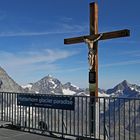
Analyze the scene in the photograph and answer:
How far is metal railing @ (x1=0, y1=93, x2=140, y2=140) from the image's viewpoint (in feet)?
32.6

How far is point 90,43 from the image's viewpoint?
37.2ft

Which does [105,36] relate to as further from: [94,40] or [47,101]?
[47,101]

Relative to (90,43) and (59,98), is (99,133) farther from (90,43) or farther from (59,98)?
(90,43)

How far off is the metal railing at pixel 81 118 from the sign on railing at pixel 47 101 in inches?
6.0

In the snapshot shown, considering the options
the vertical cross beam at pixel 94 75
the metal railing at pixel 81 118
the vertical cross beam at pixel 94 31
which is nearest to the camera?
the metal railing at pixel 81 118

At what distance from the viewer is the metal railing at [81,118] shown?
9945 millimetres

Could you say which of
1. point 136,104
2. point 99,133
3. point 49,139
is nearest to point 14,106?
point 49,139

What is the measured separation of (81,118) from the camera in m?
11.3

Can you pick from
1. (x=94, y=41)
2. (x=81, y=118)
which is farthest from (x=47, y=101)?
(x=94, y=41)

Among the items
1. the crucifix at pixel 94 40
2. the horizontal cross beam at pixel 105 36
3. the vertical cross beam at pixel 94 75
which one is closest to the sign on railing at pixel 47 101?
the vertical cross beam at pixel 94 75

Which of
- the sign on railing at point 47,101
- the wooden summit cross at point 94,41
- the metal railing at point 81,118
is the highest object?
the wooden summit cross at point 94,41

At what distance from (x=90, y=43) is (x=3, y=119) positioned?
455cm

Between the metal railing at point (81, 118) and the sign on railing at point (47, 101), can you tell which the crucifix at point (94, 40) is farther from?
the sign on railing at point (47, 101)

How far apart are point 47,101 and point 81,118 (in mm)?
1244
